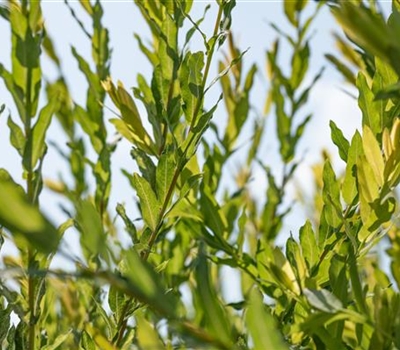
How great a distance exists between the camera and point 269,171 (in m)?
1.49

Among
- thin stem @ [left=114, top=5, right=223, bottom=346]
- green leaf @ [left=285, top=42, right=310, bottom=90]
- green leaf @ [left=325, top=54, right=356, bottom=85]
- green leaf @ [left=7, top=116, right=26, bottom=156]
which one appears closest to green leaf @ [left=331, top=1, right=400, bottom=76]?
thin stem @ [left=114, top=5, right=223, bottom=346]

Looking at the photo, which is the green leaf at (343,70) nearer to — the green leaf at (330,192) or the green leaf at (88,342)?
the green leaf at (330,192)

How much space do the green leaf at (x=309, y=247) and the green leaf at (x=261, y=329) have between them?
335 mm

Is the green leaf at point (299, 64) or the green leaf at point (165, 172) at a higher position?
the green leaf at point (299, 64)

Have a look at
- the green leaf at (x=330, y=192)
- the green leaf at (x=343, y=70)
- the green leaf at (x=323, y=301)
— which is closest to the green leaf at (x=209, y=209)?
the green leaf at (x=330, y=192)

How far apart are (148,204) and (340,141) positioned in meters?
0.23

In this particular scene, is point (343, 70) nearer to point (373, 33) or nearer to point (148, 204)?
point (148, 204)

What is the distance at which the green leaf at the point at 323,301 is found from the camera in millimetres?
542

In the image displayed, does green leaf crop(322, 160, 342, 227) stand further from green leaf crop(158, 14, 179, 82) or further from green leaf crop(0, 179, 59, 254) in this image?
green leaf crop(0, 179, 59, 254)

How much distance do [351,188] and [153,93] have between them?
0.29 meters

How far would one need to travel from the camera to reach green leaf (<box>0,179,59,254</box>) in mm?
383

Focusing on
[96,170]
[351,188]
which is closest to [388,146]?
[351,188]

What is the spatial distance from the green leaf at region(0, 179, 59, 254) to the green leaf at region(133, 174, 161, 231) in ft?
1.53

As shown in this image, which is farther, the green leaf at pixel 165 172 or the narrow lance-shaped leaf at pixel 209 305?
the green leaf at pixel 165 172
